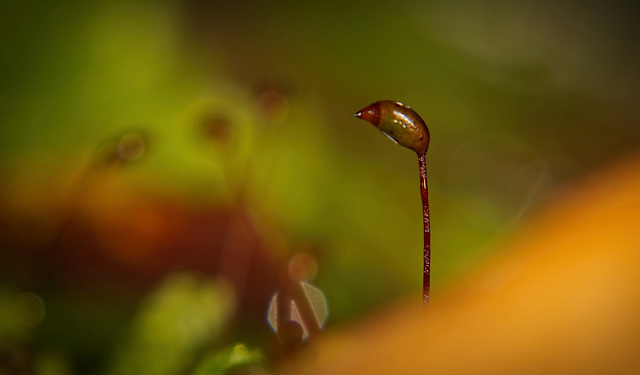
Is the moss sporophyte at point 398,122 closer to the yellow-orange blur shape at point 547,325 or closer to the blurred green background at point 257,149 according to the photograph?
the yellow-orange blur shape at point 547,325

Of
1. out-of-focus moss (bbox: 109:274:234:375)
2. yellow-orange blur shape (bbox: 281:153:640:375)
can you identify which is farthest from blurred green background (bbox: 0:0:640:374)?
yellow-orange blur shape (bbox: 281:153:640:375)

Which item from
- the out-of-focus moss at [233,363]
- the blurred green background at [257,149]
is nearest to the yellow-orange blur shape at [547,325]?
the out-of-focus moss at [233,363]

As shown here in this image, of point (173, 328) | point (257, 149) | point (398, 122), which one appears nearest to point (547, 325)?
point (398, 122)

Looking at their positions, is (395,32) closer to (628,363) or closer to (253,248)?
(253,248)

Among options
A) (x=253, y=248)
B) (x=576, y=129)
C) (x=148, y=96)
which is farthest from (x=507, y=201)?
(x=148, y=96)

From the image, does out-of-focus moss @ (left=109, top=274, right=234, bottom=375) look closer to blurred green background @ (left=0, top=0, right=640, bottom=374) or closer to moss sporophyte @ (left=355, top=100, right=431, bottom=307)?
blurred green background @ (left=0, top=0, right=640, bottom=374)

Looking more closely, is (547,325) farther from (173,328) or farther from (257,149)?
(257,149)

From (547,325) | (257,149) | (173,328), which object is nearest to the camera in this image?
(547,325)

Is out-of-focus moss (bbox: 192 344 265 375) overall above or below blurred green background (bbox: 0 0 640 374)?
below
